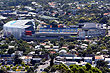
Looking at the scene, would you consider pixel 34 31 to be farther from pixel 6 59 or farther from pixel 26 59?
pixel 6 59

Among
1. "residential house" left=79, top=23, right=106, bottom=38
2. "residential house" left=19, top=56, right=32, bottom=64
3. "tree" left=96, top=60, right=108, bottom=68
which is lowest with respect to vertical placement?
"residential house" left=79, top=23, right=106, bottom=38

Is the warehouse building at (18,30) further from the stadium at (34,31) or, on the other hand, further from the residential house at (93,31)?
the residential house at (93,31)

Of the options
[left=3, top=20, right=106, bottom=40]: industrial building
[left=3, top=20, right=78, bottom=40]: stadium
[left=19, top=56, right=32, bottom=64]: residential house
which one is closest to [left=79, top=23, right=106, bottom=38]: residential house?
[left=3, top=20, right=106, bottom=40]: industrial building

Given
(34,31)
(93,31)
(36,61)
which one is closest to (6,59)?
(36,61)

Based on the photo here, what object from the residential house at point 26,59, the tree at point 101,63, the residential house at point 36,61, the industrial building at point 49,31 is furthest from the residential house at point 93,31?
the tree at point 101,63

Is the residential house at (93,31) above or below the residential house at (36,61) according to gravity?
below

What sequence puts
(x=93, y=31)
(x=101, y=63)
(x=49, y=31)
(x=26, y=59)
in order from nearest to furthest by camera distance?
(x=101, y=63), (x=26, y=59), (x=93, y=31), (x=49, y=31)

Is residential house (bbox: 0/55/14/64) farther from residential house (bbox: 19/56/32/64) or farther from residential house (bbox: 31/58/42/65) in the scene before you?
residential house (bbox: 31/58/42/65)

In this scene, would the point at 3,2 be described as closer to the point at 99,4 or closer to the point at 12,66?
the point at 99,4

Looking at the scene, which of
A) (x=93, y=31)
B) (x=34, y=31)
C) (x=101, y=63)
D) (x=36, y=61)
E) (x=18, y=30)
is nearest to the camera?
(x=101, y=63)

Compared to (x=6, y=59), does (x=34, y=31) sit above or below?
below

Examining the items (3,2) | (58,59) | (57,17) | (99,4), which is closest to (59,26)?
(57,17)
